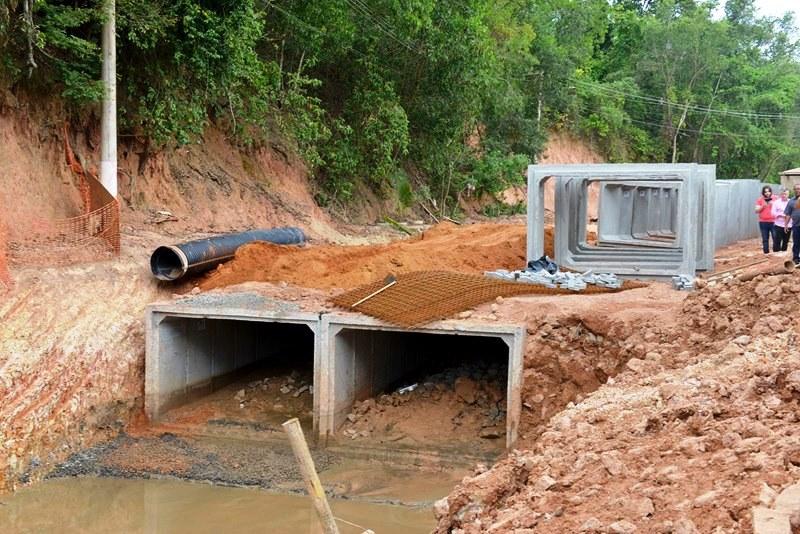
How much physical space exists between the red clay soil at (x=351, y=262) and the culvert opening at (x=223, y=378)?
884 mm

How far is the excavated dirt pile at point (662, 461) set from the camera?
4.31 metres

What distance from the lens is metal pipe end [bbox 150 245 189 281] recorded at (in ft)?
47.3

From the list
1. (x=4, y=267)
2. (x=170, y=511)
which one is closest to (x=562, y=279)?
(x=170, y=511)

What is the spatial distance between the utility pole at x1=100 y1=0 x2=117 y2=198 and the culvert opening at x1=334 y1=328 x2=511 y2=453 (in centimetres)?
548

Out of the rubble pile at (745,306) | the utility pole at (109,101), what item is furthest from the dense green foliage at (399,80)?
the rubble pile at (745,306)

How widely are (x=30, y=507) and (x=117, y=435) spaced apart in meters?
2.30

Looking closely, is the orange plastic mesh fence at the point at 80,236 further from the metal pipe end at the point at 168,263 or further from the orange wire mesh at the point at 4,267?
the metal pipe end at the point at 168,263

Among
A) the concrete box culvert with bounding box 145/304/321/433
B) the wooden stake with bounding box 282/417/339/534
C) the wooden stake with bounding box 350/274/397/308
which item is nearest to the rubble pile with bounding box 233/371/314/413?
the concrete box culvert with bounding box 145/304/321/433

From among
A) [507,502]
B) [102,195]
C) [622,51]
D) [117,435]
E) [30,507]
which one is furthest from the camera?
[622,51]

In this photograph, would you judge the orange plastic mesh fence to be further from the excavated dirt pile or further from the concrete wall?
the excavated dirt pile

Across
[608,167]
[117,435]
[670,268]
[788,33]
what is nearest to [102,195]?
[117,435]

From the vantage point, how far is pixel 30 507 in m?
10.4

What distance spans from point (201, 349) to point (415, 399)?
381 cm

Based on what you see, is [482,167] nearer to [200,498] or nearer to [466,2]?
[466,2]
